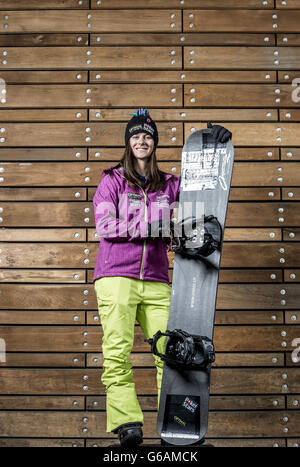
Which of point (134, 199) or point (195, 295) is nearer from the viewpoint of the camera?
point (195, 295)

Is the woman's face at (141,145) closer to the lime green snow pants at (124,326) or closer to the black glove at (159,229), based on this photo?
the black glove at (159,229)

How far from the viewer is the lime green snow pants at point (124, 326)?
9.24 ft

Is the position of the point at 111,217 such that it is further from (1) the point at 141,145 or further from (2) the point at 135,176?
(1) the point at 141,145

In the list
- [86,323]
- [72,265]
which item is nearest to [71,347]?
[86,323]

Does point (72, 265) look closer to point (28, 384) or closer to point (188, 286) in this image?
point (28, 384)

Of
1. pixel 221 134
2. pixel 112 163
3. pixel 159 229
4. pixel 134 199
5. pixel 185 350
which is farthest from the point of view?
pixel 112 163

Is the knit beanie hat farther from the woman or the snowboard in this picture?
the snowboard

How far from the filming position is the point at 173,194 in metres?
3.29

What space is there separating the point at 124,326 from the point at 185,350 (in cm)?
39

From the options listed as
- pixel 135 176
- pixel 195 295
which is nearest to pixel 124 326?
pixel 195 295

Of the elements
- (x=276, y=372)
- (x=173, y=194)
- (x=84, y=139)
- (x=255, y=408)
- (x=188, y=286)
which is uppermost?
(x=84, y=139)

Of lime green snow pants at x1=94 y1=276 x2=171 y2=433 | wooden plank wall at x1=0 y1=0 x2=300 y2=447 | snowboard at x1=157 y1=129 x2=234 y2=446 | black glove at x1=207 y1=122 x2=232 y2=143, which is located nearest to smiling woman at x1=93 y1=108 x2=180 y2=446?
lime green snow pants at x1=94 y1=276 x2=171 y2=433

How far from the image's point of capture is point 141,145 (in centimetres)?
318
